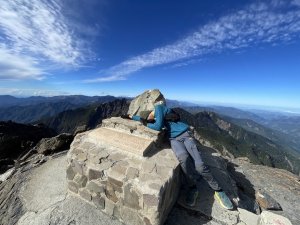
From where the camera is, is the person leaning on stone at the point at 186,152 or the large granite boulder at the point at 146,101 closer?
the person leaning on stone at the point at 186,152

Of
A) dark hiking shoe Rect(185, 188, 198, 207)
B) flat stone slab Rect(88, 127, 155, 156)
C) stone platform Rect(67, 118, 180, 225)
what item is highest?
flat stone slab Rect(88, 127, 155, 156)

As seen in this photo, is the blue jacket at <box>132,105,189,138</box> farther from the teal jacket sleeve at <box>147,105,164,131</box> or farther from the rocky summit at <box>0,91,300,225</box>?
the rocky summit at <box>0,91,300,225</box>

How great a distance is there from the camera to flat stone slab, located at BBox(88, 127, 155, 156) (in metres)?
7.32

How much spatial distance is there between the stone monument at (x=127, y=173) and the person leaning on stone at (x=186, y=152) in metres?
0.34

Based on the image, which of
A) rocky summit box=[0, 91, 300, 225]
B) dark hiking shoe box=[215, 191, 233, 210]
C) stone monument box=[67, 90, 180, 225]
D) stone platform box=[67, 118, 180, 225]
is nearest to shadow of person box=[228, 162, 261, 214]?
rocky summit box=[0, 91, 300, 225]

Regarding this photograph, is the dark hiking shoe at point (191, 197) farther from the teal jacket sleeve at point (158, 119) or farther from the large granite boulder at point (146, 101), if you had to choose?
the large granite boulder at point (146, 101)

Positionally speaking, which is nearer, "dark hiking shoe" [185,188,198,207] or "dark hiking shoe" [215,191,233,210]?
"dark hiking shoe" [215,191,233,210]

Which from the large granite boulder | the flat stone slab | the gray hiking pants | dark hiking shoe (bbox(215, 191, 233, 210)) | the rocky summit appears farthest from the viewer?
the large granite boulder

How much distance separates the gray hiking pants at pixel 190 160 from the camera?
7086mm

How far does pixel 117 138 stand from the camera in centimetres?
809

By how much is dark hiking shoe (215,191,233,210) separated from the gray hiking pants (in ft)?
0.73

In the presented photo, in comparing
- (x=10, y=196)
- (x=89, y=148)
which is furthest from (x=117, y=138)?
(x=10, y=196)

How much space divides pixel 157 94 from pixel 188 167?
7.23 m

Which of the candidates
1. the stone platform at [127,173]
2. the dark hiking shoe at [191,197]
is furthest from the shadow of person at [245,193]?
the stone platform at [127,173]
